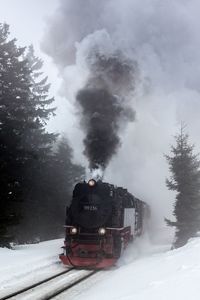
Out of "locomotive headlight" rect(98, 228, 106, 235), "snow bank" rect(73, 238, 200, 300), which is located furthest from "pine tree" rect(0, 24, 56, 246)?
"snow bank" rect(73, 238, 200, 300)

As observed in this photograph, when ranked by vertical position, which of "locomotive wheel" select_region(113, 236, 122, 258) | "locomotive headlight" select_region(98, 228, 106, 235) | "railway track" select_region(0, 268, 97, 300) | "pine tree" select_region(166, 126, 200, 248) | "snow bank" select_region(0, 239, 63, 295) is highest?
"pine tree" select_region(166, 126, 200, 248)

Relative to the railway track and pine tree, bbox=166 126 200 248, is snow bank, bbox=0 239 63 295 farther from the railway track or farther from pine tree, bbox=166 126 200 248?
pine tree, bbox=166 126 200 248

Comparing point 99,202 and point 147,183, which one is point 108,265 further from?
point 147,183

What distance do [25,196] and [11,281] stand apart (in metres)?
17.8

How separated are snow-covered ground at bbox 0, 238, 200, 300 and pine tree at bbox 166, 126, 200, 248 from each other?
15.8 feet

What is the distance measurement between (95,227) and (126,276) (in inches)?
180

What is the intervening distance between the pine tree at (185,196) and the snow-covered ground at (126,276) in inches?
189

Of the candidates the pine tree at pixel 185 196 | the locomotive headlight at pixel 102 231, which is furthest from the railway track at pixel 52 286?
the pine tree at pixel 185 196

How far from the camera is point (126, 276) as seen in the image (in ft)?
41.5

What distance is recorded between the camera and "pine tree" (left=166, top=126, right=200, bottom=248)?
24641 millimetres

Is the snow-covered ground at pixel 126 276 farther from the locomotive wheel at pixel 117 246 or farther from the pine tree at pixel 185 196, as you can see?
the pine tree at pixel 185 196

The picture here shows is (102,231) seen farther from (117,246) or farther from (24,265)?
(24,265)

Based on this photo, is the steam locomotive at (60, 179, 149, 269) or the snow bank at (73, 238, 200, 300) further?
the steam locomotive at (60, 179, 149, 269)

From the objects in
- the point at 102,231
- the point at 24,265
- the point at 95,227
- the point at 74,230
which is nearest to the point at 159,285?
the point at 24,265
